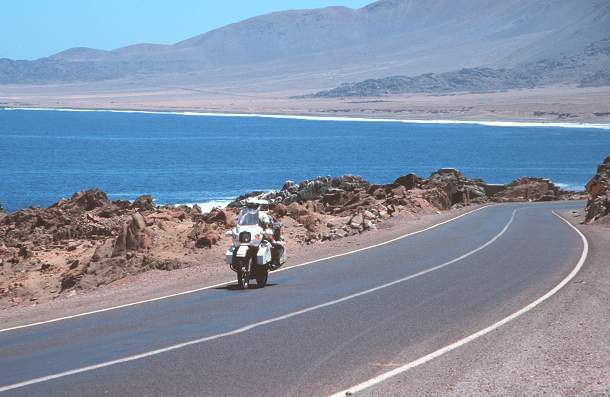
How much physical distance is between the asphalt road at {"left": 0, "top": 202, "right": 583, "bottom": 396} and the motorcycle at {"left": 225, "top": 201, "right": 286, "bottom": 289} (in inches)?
15.7

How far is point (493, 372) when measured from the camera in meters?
10.2

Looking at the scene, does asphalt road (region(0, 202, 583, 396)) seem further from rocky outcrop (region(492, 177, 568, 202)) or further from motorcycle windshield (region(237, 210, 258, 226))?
rocky outcrop (region(492, 177, 568, 202))

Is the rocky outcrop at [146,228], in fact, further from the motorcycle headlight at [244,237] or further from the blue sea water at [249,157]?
the blue sea water at [249,157]

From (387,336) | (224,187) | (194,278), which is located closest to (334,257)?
(194,278)

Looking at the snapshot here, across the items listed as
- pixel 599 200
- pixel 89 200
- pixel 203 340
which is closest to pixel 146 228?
pixel 203 340

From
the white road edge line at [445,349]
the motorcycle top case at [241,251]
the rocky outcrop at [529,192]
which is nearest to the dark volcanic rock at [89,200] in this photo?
the motorcycle top case at [241,251]

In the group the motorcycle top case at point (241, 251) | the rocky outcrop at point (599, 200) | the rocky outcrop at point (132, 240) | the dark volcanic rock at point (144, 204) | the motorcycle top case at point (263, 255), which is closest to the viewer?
the motorcycle top case at point (241, 251)

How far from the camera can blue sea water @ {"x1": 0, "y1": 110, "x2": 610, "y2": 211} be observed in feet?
246

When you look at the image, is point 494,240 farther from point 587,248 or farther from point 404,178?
point 404,178

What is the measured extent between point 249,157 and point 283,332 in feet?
320

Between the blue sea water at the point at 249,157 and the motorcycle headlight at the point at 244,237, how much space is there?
42272 millimetres

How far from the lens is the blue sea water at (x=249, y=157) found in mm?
75000

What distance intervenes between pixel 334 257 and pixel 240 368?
36.6 ft

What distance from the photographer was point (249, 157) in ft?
359
